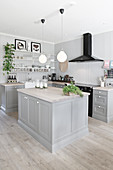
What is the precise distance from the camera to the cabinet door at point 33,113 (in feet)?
8.73

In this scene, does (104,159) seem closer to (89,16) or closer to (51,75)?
(89,16)

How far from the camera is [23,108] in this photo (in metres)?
3.18

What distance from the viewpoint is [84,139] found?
2.70m

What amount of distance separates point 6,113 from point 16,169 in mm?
2672

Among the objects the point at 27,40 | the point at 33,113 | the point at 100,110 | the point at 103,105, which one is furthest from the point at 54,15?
the point at 100,110

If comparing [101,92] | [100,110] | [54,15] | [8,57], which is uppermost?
[54,15]

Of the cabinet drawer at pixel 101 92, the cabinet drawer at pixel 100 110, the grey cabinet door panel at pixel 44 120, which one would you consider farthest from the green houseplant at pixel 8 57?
the cabinet drawer at pixel 100 110

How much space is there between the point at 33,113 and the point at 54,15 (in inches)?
91.1

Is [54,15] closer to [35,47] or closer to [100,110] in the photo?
[35,47]

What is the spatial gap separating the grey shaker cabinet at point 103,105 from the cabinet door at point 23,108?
6.51 ft

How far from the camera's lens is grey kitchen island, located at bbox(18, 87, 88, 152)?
90.0 inches

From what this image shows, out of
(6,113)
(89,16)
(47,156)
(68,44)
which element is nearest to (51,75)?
(68,44)

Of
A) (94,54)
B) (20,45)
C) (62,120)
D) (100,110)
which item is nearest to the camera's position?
(62,120)

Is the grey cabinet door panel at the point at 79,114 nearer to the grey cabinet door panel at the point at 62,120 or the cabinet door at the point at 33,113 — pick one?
the grey cabinet door panel at the point at 62,120
